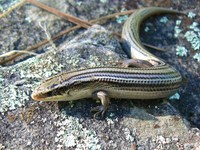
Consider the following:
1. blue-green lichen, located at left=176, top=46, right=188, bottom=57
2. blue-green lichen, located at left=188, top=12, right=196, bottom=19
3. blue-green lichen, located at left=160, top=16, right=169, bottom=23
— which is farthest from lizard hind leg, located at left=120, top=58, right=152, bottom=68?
blue-green lichen, located at left=188, top=12, right=196, bottom=19

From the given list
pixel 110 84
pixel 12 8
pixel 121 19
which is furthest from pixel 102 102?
pixel 12 8

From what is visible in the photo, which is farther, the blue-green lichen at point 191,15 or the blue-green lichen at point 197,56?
the blue-green lichen at point 191,15

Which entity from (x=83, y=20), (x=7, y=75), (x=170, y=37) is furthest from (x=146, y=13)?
(x=7, y=75)

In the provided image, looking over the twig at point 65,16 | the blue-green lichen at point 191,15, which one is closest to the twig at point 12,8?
the twig at point 65,16

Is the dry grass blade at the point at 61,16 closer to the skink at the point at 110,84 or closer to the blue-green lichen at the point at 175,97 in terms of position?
the skink at the point at 110,84

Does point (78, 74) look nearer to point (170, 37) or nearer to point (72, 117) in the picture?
point (72, 117)

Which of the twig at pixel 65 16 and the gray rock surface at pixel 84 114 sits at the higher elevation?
the twig at pixel 65 16

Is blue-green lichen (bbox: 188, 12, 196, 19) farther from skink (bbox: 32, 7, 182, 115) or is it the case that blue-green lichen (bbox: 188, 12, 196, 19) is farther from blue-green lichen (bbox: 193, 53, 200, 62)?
skink (bbox: 32, 7, 182, 115)

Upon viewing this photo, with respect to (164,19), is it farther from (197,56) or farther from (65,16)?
(65,16)
